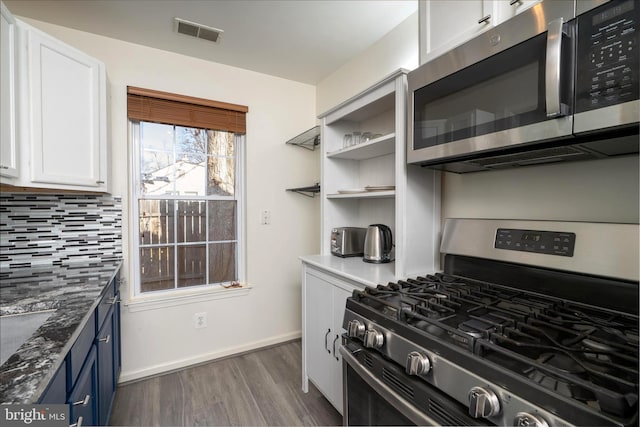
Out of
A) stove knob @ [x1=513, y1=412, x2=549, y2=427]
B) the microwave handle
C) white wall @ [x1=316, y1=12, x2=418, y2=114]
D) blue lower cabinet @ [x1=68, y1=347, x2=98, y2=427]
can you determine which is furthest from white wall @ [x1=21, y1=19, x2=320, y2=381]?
stove knob @ [x1=513, y1=412, x2=549, y2=427]

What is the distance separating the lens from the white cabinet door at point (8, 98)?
1288 millimetres

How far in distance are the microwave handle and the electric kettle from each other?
106 cm

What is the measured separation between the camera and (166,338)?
2.26 metres

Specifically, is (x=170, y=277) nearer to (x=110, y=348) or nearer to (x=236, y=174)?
(x=110, y=348)

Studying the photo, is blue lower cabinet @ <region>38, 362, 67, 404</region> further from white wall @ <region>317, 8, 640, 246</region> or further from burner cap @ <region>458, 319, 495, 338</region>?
white wall @ <region>317, 8, 640, 246</region>

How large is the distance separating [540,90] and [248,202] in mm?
2127

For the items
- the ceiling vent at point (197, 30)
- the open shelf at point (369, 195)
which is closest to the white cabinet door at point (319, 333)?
the open shelf at point (369, 195)

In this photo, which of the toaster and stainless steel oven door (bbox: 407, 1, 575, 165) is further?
the toaster

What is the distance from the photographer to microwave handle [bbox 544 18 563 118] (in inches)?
31.6

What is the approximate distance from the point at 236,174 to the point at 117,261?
1096 millimetres

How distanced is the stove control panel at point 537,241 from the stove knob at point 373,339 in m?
0.66

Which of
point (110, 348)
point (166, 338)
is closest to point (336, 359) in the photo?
point (110, 348)

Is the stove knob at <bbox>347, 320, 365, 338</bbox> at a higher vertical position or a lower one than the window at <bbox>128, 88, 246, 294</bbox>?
lower

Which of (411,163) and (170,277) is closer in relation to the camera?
(411,163)
